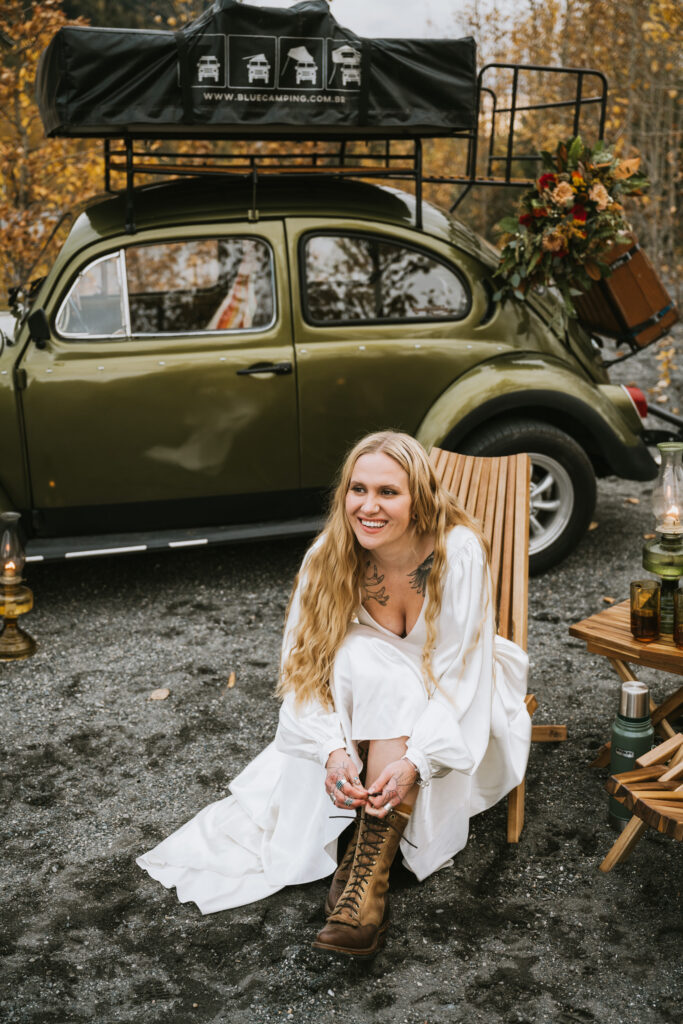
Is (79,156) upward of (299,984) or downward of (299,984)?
upward

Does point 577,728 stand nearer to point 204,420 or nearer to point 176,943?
point 176,943

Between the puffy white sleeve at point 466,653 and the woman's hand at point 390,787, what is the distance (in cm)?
12

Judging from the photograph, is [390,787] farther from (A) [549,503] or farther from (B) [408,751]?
(A) [549,503]

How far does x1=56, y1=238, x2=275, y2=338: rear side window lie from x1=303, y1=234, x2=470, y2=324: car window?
26 cm

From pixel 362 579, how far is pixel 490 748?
66 cm

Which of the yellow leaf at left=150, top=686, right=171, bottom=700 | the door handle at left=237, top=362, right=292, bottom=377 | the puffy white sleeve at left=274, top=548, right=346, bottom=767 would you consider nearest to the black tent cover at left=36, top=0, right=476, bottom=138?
the door handle at left=237, top=362, right=292, bottom=377

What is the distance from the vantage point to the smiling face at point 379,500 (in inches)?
111

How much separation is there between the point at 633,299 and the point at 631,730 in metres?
3.17

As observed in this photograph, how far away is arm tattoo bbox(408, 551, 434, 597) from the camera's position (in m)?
2.92

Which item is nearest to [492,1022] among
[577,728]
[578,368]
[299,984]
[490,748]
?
[299,984]

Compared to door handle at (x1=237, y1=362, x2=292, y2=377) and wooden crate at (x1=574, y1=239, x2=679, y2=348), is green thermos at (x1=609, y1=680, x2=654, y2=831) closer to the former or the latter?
door handle at (x1=237, y1=362, x2=292, y2=377)

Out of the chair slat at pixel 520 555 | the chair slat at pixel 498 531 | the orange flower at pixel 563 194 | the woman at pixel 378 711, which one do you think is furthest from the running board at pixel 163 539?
the orange flower at pixel 563 194

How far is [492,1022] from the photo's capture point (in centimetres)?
242

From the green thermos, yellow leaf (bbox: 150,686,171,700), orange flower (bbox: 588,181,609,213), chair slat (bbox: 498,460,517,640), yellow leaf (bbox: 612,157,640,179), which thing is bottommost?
yellow leaf (bbox: 150,686,171,700)
